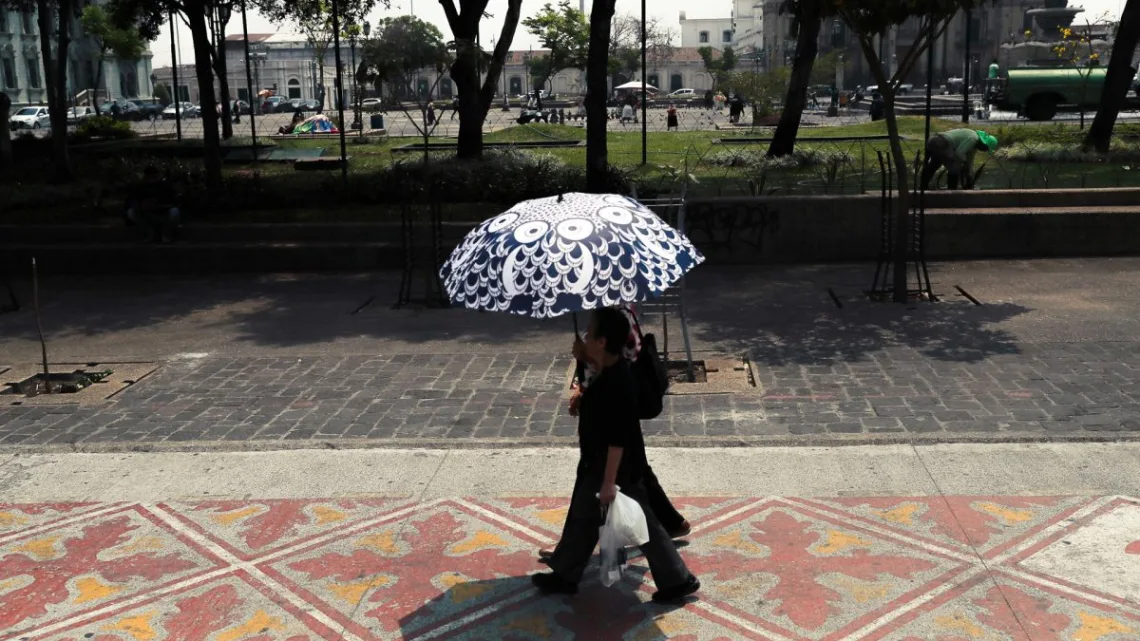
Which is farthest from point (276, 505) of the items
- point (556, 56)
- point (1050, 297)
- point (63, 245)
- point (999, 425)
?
point (556, 56)

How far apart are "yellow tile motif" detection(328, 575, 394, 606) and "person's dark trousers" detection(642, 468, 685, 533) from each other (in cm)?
139

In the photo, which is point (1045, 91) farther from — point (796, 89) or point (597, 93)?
point (597, 93)

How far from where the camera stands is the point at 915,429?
781 centimetres

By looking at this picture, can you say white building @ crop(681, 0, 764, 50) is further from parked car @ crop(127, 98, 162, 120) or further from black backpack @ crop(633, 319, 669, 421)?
black backpack @ crop(633, 319, 669, 421)

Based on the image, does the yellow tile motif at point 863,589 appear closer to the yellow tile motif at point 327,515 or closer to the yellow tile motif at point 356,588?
the yellow tile motif at point 356,588

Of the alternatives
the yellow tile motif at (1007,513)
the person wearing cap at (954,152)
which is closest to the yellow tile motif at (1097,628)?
the yellow tile motif at (1007,513)

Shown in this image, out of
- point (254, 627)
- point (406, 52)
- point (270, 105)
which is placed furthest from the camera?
point (270, 105)

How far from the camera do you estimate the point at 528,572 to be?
584 centimetres

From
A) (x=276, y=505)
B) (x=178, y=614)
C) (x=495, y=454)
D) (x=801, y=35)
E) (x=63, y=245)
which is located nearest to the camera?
(x=178, y=614)

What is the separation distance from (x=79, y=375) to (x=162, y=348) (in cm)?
120

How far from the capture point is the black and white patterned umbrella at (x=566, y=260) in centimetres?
481

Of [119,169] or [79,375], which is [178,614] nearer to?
[79,375]

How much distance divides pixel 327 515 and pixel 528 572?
1.46 metres

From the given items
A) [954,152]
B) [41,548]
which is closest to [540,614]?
[41,548]
